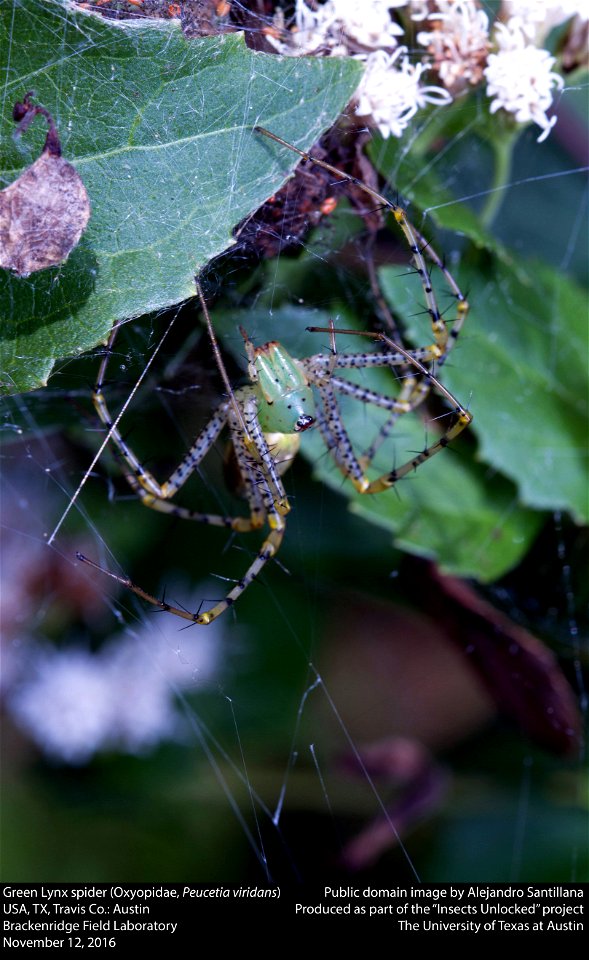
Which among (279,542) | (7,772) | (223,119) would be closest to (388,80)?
(223,119)

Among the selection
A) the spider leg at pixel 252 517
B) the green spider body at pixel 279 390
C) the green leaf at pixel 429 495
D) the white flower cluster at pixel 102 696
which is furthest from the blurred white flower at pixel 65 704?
the green spider body at pixel 279 390

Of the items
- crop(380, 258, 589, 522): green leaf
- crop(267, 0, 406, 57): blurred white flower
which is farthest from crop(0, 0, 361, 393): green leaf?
crop(380, 258, 589, 522): green leaf

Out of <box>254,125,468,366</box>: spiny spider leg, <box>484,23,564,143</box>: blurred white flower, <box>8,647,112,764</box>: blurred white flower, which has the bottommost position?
<box>8,647,112,764</box>: blurred white flower

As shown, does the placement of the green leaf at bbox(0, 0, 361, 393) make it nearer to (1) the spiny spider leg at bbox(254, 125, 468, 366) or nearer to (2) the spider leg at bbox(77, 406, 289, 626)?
(1) the spiny spider leg at bbox(254, 125, 468, 366)

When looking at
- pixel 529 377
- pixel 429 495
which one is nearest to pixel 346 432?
pixel 429 495

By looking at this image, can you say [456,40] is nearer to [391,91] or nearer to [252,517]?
[391,91]

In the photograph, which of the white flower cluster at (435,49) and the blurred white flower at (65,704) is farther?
the blurred white flower at (65,704)

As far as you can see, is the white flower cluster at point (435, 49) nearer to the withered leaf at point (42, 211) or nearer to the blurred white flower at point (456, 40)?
the blurred white flower at point (456, 40)
